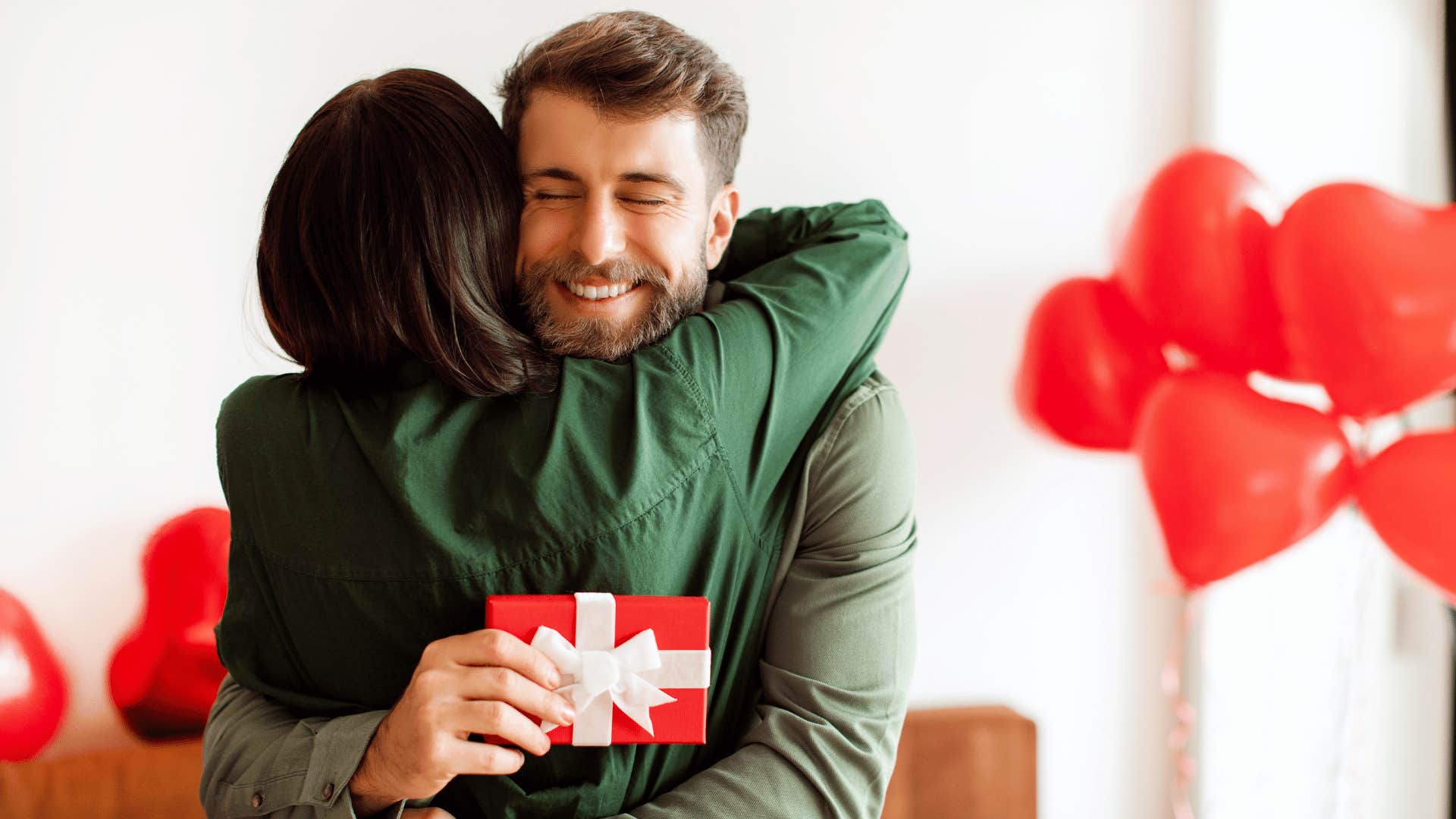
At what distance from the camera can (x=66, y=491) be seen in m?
1.85

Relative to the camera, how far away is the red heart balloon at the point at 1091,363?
1.65 metres

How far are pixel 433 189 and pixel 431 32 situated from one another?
100cm

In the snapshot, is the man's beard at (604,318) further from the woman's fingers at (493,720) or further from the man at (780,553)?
the woman's fingers at (493,720)

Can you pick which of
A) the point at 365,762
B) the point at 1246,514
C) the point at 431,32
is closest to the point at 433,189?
the point at 365,762

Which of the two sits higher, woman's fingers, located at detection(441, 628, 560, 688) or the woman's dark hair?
the woman's dark hair

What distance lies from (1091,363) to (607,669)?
1031 mm

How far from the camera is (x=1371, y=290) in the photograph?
1.32 m

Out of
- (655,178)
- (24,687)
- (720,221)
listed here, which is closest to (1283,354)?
(720,221)

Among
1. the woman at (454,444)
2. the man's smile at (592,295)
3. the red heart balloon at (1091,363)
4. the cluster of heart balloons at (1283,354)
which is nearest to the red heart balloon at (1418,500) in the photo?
the cluster of heart balloons at (1283,354)

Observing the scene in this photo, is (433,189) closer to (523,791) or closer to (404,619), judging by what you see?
(404,619)

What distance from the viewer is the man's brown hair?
46.3 inches

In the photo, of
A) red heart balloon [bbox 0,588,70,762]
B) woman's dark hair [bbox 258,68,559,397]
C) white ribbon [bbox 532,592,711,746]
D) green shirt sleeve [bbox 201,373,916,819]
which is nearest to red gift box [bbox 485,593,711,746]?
white ribbon [bbox 532,592,711,746]

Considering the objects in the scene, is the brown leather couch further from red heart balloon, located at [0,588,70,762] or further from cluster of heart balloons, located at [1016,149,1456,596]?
cluster of heart balloons, located at [1016,149,1456,596]

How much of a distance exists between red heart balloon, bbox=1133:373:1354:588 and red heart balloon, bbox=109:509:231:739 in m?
1.50
